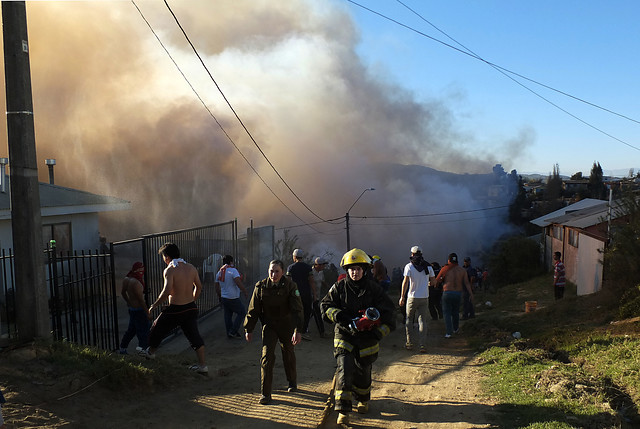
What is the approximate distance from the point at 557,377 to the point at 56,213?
45.3 ft

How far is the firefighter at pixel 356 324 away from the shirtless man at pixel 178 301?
2.07 meters

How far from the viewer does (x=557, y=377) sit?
18.2 ft

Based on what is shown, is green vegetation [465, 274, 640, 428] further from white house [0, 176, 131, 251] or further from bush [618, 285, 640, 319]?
white house [0, 176, 131, 251]

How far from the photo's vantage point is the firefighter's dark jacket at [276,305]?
5.44 m

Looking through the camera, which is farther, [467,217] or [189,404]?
[467,217]

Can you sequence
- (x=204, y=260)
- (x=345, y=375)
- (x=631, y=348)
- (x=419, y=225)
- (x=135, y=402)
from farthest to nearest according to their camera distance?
(x=419, y=225) < (x=204, y=260) < (x=631, y=348) < (x=135, y=402) < (x=345, y=375)

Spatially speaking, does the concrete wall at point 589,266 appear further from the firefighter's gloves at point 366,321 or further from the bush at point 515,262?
the firefighter's gloves at point 366,321

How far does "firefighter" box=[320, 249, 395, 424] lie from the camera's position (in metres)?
4.61

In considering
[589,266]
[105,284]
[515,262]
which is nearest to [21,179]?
[105,284]

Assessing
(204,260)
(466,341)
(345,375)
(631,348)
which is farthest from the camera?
(204,260)

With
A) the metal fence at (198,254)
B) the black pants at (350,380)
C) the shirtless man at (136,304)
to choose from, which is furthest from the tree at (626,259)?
the metal fence at (198,254)

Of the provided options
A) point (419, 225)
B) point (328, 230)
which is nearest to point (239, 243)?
point (328, 230)

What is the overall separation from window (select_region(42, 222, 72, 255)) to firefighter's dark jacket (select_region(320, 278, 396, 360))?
12.3m

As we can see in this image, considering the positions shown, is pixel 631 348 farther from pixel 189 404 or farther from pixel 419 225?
pixel 419 225
